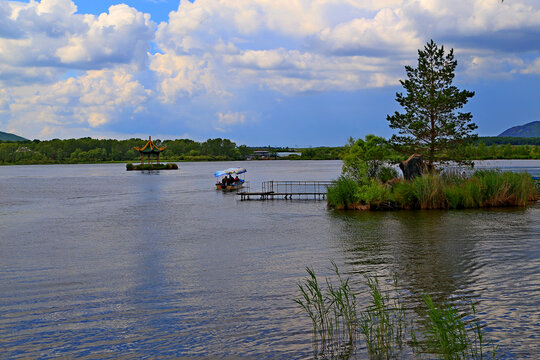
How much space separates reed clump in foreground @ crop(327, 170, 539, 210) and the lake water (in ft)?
8.93

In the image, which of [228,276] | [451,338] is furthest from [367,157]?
[451,338]

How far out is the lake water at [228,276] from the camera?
35.7ft

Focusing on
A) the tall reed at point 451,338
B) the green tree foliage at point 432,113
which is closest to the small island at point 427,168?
the green tree foliage at point 432,113

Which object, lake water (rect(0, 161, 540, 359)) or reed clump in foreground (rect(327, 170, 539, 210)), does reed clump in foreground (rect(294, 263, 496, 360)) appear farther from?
reed clump in foreground (rect(327, 170, 539, 210))

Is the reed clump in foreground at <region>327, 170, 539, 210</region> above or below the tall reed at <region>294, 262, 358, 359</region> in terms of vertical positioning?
above

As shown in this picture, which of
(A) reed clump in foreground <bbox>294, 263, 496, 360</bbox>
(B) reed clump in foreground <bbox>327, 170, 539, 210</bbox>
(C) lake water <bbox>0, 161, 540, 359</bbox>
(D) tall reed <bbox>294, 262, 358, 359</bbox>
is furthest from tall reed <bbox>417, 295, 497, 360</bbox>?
(B) reed clump in foreground <bbox>327, 170, 539, 210</bbox>

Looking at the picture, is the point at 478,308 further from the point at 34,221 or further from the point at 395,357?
the point at 34,221

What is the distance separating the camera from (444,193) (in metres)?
37.9

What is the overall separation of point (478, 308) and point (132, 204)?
139 feet

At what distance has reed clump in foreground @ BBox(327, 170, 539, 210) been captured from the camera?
124 ft

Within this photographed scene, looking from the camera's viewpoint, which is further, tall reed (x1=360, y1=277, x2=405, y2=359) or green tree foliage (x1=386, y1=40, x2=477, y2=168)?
green tree foliage (x1=386, y1=40, x2=477, y2=168)

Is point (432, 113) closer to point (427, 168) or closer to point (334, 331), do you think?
point (427, 168)

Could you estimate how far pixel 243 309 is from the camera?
13.1 metres

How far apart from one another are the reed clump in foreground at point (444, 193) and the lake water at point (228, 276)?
107 inches
